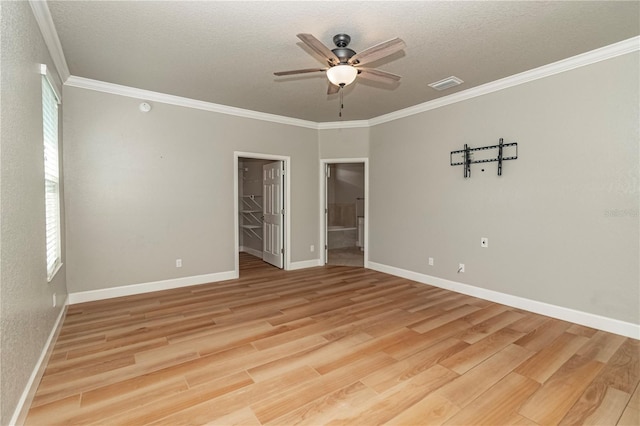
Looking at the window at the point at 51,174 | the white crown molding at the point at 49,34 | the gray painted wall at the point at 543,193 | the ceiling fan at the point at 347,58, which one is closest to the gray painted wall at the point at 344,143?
the gray painted wall at the point at 543,193

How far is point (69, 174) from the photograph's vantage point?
366 cm

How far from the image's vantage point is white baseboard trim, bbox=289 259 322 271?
5.60 m

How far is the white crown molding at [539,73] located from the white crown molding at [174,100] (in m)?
2.03

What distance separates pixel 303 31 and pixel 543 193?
120 inches

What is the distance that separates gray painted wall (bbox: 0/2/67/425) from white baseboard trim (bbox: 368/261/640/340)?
441 centimetres

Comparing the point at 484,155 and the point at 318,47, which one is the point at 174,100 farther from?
the point at 484,155

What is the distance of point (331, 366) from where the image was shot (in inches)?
92.8

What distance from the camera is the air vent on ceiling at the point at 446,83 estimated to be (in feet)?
12.0

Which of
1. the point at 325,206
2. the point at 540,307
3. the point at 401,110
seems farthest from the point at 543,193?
the point at 325,206

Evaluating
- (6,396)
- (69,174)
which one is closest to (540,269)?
(6,396)

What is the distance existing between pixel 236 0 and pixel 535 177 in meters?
3.49

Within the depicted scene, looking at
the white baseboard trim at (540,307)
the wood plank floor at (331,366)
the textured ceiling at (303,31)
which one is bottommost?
the wood plank floor at (331,366)

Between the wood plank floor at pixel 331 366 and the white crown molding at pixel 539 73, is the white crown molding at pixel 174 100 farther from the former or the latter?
the wood plank floor at pixel 331 366

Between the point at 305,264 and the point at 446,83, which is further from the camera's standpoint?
the point at 305,264
